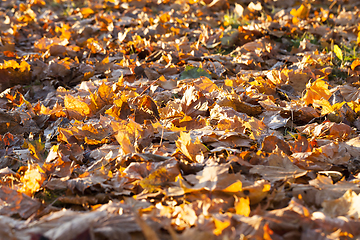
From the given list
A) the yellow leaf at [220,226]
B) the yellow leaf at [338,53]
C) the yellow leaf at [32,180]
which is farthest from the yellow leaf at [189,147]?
the yellow leaf at [338,53]

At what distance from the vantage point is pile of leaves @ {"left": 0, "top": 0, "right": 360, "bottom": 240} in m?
1.10

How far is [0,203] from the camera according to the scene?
52.7 inches

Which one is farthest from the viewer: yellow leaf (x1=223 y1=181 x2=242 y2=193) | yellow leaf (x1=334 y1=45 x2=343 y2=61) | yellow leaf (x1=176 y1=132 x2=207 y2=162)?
yellow leaf (x1=334 y1=45 x2=343 y2=61)

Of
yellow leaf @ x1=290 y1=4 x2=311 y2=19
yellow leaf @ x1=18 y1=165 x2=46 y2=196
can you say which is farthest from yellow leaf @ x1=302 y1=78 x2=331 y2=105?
yellow leaf @ x1=290 y1=4 x2=311 y2=19

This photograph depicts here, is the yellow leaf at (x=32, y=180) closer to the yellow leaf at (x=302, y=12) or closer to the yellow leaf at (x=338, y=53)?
the yellow leaf at (x=338, y=53)

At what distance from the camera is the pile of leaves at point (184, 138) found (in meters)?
1.10

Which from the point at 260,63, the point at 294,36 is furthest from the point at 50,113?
the point at 294,36

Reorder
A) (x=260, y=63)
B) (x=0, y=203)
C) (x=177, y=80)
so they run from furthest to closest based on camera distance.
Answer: (x=260, y=63), (x=177, y=80), (x=0, y=203)

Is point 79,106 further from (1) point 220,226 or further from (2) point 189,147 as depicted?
(1) point 220,226

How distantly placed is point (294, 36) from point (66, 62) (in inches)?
106

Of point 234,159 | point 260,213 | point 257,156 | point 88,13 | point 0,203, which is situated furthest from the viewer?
point 88,13

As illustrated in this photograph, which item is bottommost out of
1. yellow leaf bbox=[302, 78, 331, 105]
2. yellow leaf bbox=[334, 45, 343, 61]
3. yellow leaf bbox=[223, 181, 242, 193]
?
yellow leaf bbox=[334, 45, 343, 61]

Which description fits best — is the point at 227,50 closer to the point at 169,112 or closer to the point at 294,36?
the point at 294,36

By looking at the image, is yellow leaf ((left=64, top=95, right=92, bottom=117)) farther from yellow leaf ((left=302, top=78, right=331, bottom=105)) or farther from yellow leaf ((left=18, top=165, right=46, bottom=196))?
yellow leaf ((left=302, top=78, right=331, bottom=105))
